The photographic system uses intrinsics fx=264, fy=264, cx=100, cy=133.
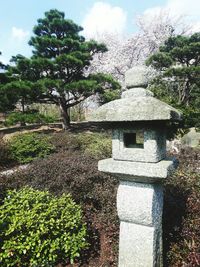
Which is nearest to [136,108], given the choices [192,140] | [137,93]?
[137,93]

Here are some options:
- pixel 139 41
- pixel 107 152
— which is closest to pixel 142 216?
pixel 107 152

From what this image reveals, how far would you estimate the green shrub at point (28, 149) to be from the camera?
338 inches

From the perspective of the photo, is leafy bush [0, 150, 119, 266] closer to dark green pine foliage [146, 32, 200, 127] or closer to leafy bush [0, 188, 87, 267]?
leafy bush [0, 188, 87, 267]

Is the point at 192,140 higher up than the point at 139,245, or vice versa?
the point at 192,140

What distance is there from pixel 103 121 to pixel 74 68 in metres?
11.7

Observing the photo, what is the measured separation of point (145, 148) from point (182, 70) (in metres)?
11.2

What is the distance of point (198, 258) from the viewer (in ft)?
8.52

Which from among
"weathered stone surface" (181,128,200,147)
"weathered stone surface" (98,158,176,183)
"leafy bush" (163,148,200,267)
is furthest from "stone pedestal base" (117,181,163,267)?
"weathered stone surface" (181,128,200,147)

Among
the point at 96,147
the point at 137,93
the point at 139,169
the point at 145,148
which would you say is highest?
the point at 137,93

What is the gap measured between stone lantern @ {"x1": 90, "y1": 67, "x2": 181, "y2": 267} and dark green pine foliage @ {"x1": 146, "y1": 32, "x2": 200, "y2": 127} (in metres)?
9.72

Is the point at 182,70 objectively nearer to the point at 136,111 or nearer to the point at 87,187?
the point at 87,187

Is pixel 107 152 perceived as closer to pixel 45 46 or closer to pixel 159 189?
pixel 159 189

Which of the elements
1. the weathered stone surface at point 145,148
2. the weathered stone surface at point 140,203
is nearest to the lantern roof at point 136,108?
the weathered stone surface at point 145,148

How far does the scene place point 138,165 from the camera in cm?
261
